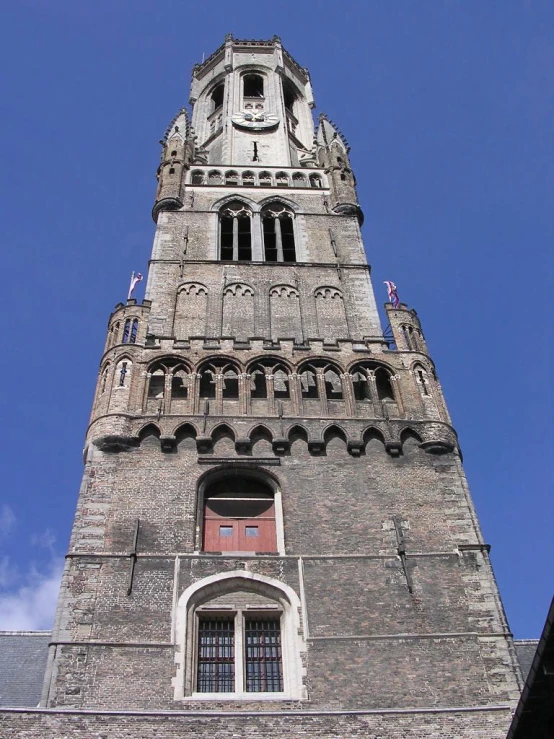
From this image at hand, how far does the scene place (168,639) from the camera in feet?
51.6

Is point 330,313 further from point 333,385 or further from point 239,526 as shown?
point 239,526

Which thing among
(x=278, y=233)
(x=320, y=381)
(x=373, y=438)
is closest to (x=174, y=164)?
(x=278, y=233)

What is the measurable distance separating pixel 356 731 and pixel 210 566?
15.4 ft

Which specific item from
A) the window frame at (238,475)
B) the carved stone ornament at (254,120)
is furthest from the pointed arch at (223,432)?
the carved stone ornament at (254,120)

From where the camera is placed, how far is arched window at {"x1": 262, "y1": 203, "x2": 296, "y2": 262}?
101ft

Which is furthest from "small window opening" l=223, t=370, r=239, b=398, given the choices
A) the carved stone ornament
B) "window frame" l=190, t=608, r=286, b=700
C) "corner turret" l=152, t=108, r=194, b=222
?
the carved stone ornament

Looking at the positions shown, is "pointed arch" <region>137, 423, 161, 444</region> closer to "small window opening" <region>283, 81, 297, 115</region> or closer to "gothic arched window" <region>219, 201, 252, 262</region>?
"gothic arched window" <region>219, 201, 252, 262</region>

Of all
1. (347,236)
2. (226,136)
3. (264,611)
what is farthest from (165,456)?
(226,136)

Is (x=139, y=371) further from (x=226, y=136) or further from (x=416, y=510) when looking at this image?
(x=226, y=136)

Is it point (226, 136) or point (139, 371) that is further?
point (226, 136)

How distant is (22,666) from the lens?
20359 millimetres

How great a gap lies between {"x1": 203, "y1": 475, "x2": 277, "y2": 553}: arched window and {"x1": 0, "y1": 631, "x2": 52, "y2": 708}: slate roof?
5731mm

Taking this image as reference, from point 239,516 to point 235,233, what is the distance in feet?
49.5

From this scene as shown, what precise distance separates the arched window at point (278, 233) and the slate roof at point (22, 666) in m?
15.3
